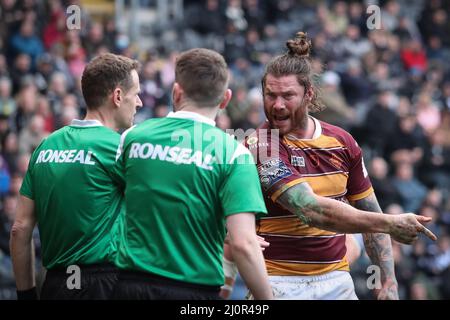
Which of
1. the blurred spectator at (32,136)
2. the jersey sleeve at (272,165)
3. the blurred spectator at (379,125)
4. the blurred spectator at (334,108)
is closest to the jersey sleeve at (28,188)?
the jersey sleeve at (272,165)

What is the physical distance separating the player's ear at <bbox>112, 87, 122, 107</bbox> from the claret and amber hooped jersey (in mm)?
907

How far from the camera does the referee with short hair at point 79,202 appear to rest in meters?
5.68

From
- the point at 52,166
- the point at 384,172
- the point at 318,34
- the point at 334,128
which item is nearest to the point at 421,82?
the point at 318,34

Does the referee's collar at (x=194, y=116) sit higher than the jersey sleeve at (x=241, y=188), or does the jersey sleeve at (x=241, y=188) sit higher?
the referee's collar at (x=194, y=116)

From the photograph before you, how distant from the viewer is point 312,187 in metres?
6.04

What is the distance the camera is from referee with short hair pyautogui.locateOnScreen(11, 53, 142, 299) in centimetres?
568

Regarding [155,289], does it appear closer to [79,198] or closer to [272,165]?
[79,198]

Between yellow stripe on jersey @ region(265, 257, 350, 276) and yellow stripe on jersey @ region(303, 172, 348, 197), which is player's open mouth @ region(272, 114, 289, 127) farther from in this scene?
yellow stripe on jersey @ region(265, 257, 350, 276)

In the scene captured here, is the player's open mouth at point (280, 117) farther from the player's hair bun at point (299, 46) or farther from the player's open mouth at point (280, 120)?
the player's hair bun at point (299, 46)

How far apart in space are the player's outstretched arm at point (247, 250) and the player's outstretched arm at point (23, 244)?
5.30 ft

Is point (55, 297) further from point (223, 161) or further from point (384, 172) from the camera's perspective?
point (384, 172)

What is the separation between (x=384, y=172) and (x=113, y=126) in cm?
889

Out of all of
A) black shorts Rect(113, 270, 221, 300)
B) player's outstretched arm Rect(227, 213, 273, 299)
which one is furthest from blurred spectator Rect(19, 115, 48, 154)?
player's outstretched arm Rect(227, 213, 273, 299)

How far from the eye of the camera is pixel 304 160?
6.09 metres
